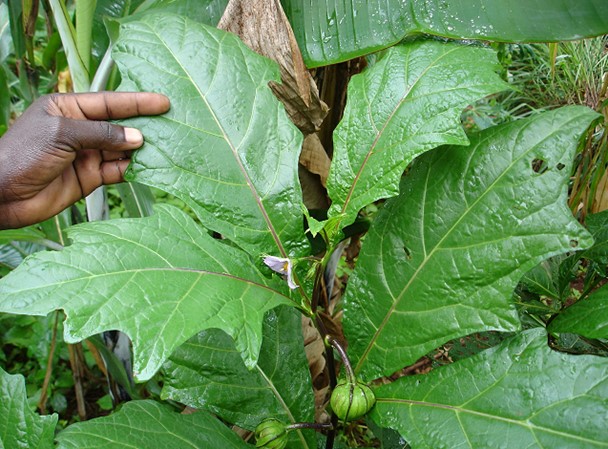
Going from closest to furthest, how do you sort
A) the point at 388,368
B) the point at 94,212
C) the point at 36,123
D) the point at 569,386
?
the point at 569,386, the point at 388,368, the point at 36,123, the point at 94,212

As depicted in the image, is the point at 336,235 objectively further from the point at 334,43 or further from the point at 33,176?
the point at 33,176

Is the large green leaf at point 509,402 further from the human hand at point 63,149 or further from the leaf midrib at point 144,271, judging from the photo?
the human hand at point 63,149

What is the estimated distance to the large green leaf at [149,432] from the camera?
909mm

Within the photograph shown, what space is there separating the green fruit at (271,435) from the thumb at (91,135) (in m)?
0.63

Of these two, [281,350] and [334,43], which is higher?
[334,43]

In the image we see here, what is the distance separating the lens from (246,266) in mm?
963

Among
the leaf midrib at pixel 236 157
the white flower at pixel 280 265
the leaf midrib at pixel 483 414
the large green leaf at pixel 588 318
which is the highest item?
the leaf midrib at pixel 236 157

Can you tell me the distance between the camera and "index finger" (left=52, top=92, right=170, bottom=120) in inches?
41.7

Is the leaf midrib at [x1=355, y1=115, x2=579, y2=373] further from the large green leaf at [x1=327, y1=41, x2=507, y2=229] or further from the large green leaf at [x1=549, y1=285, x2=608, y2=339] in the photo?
the large green leaf at [x1=549, y1=285, x2=608, y2=339]

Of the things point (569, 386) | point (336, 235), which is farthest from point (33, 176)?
point (569, 386)

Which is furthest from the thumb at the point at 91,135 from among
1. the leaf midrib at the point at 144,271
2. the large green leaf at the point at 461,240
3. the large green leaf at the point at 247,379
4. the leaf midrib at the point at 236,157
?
the large green leaf at the point at 461,240

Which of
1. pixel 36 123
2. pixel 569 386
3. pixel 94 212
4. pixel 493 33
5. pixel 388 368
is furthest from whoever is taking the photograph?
pixel 94 212

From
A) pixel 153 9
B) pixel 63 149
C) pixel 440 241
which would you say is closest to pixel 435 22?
pixel 440 241

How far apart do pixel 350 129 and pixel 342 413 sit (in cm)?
55
